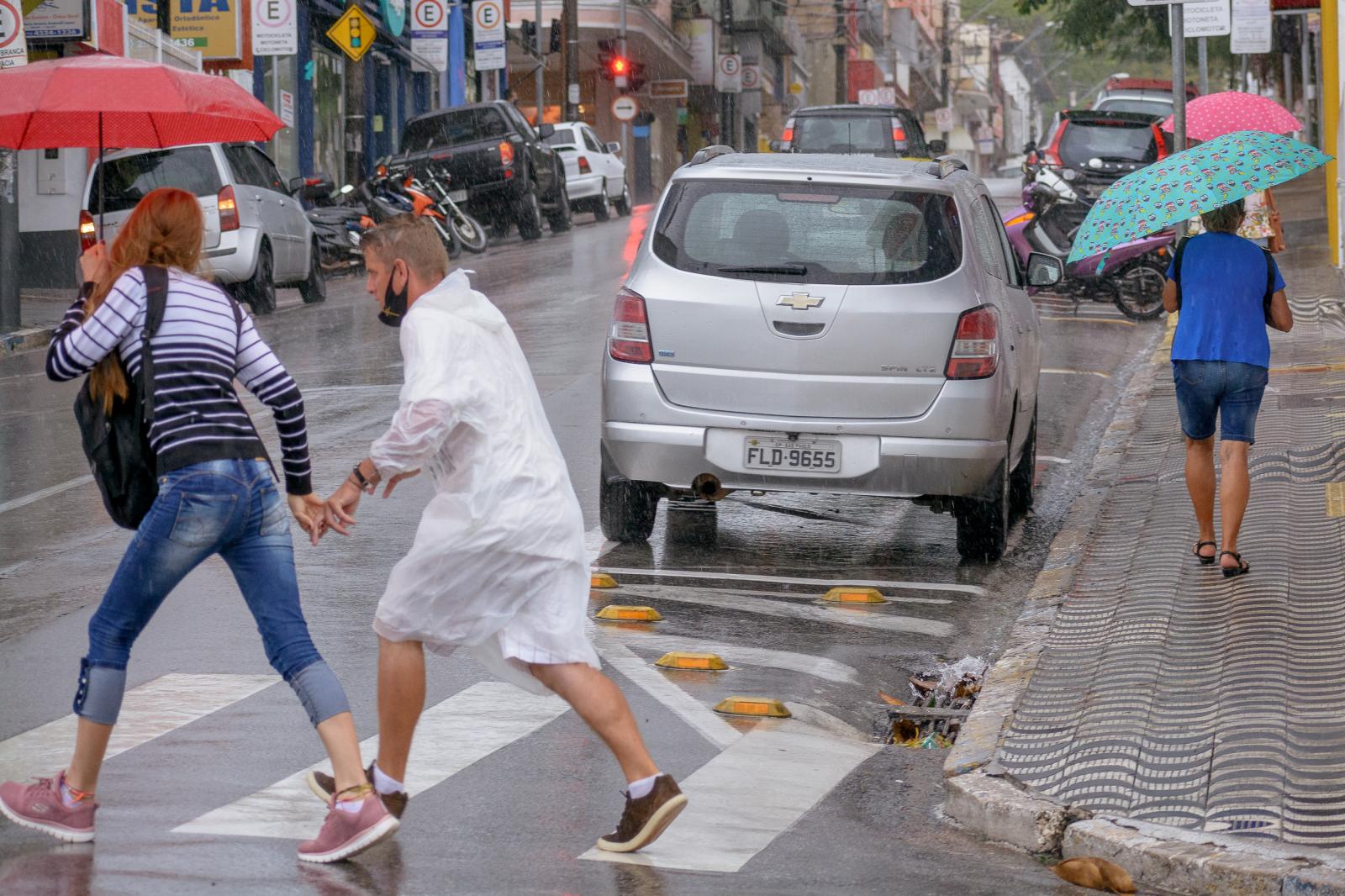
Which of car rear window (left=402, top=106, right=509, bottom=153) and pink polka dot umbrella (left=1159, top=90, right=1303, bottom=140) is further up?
car rear window (left=402, top=106, right=509, bottom=153)

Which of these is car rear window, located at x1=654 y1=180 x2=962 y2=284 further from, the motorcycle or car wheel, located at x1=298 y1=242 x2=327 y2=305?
car wheel, located at x1=298 y1=242 x2=327 y2=305

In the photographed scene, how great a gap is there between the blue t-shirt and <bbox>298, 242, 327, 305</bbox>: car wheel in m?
15.5

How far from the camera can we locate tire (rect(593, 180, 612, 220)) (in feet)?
127

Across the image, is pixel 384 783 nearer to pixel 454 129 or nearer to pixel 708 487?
pixel 708 487

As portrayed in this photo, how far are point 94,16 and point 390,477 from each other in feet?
62.8

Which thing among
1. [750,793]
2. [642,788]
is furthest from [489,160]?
[642,788]

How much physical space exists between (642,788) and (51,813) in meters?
1.45

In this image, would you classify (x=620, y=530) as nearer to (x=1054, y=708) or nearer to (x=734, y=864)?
(x=1054, y=708)

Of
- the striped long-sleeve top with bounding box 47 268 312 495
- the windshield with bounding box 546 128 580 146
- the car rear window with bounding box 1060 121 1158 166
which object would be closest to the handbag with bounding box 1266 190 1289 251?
the striped long-sleeve top with bounding box 47 268 312 495

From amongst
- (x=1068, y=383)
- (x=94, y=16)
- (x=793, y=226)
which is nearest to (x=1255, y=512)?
(x=793, y=226)

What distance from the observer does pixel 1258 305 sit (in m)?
8.23

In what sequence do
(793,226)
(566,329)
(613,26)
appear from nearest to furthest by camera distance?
(793,226) < (566,329) < (613,26)

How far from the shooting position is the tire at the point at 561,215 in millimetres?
33375

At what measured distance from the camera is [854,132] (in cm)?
3184
